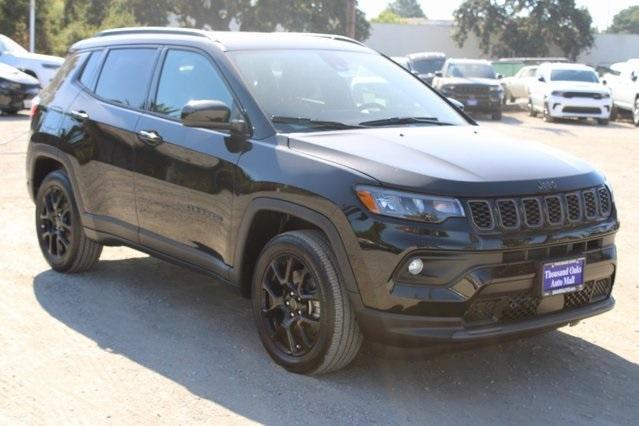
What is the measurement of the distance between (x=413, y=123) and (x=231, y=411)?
6.92ft

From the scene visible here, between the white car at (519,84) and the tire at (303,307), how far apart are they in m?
25.6

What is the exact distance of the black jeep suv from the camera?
4105 millimetres

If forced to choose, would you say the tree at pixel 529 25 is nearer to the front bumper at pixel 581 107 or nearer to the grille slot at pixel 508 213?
the front bumper at pixel 581 107

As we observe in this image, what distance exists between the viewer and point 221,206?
4949mm

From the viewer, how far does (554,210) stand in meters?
4.34

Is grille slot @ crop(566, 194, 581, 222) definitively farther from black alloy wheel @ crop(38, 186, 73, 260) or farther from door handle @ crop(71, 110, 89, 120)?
black alloy wheel @ crop(38, 186, 73, 260)

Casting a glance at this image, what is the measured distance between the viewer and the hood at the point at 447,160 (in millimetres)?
4156

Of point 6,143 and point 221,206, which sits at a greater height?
point 221,206

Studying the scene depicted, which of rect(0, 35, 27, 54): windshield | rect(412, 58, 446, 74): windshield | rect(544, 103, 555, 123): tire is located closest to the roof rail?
rect(0, 35, 27, 54): windshield

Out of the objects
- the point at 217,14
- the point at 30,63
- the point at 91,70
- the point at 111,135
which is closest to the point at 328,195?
the point at 111,135

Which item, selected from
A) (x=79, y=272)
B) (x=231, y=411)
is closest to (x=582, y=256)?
(x=231, y=411)

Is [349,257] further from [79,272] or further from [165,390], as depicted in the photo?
[79,272]

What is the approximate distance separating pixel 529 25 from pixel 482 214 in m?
57.2

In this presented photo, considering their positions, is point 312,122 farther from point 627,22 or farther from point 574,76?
point 627,22
